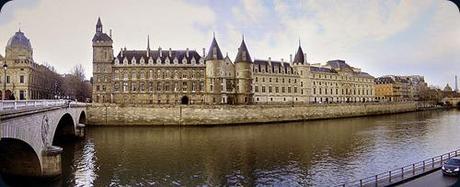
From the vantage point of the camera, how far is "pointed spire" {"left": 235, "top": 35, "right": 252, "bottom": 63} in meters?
57.5

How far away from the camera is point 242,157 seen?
910 inches

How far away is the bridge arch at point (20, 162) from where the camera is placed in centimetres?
1541

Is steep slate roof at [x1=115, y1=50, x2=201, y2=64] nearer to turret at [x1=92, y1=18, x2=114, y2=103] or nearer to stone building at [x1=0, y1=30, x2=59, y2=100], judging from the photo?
turret at [x1=92, y1=18, x2=114, y2=103]

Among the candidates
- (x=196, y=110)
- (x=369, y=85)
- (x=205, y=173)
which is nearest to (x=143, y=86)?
(x=196, y=110)

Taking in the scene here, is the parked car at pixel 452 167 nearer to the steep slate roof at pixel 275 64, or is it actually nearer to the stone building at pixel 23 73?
the stone building at pixel 23 73

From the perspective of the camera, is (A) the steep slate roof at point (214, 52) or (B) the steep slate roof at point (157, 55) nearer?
(A) the steep slate roof at point (214, 52)

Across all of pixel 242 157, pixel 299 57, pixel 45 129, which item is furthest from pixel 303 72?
pixel 45 129

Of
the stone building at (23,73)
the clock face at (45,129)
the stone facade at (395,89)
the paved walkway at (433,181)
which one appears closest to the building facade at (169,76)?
the stone building at (23,73)

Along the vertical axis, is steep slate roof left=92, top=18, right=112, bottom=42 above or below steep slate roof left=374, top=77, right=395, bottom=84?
above

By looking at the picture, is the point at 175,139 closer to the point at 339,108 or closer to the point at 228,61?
the point at 228,61

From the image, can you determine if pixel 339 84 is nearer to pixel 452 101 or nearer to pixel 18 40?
pixel 452 101

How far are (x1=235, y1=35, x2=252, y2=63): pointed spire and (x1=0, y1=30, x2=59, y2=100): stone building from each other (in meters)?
26.6

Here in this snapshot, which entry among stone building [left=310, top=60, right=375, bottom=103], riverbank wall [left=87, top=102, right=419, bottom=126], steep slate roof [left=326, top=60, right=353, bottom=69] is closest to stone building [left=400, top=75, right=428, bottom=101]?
stone building [left=310, top=60, right=375, bottom=103]

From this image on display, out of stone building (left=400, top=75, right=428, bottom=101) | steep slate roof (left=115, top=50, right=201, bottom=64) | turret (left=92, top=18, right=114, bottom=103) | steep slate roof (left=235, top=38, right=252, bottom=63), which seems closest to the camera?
turret (left=92, top=18, right=114, bottom=103)
